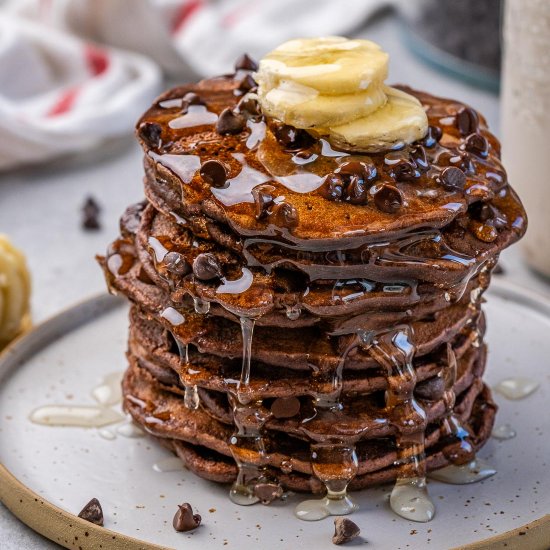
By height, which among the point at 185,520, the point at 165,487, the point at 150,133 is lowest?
the point at 165,487

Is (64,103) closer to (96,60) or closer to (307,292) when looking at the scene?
(96,60)

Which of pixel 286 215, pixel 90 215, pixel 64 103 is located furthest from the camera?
pixel 64 103

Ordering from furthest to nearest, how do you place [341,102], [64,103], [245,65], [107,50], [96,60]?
[107,50] < [96,60] < [64,103] < [245,65] < [341,102]

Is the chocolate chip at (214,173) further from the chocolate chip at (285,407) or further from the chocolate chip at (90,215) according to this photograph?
the chocolate chip at (90,215)

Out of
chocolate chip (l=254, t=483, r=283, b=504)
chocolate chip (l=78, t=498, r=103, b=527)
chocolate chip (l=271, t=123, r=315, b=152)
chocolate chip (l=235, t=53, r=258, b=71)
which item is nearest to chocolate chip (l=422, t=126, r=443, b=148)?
chocolate chip (l=271, t=123, r=315, b=152)

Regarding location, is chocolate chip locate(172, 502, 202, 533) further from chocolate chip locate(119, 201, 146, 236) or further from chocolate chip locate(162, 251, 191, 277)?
chocolate chip locate(119, 201, 146, 236)

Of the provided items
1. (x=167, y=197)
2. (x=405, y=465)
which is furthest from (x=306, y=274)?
(x=405, y=465)

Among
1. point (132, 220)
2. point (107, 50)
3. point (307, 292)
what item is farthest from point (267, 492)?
point (107, 50)

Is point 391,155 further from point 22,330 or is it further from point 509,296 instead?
point 22,330
